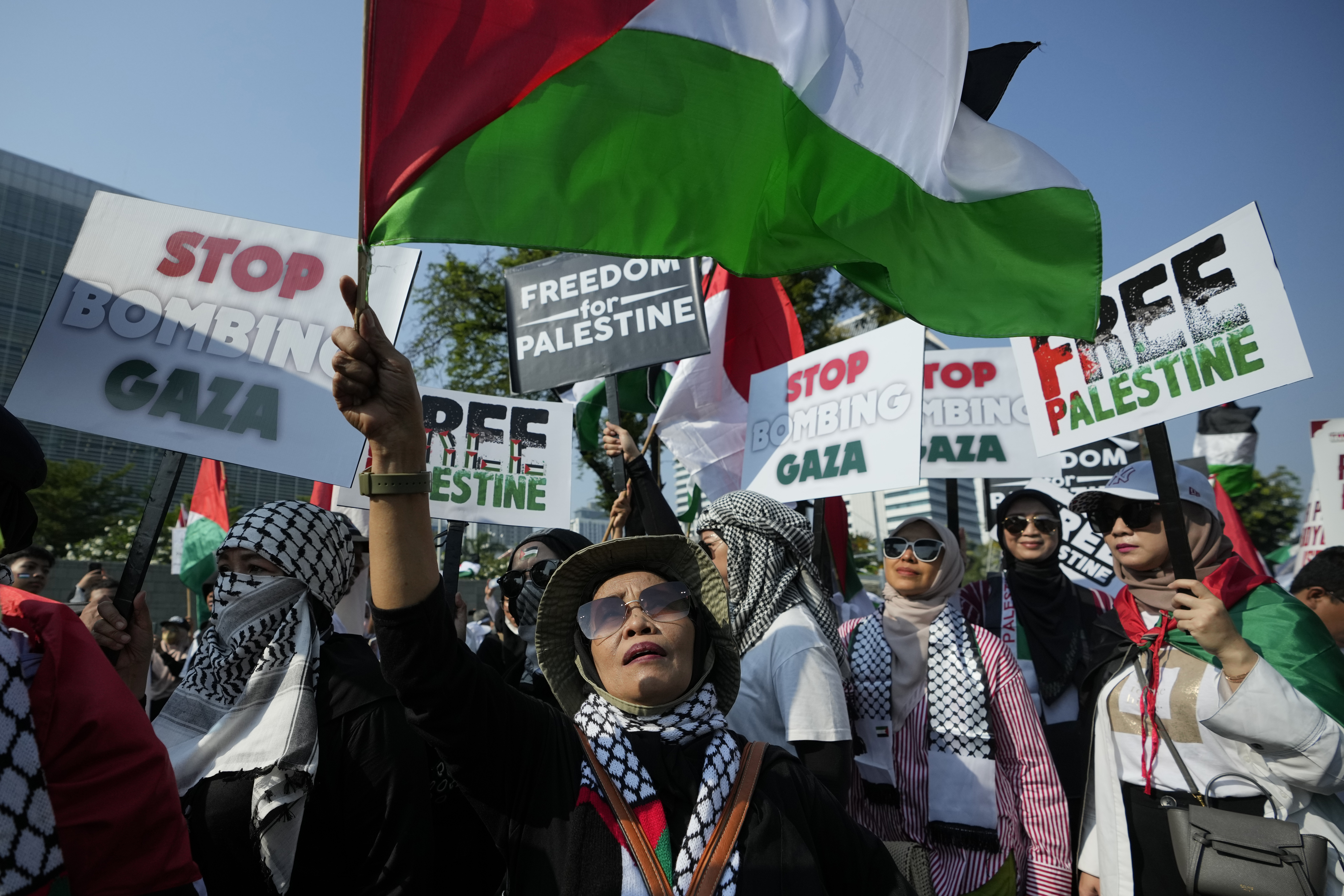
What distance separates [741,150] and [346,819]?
83.2 inches

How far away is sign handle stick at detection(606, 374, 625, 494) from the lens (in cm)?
443

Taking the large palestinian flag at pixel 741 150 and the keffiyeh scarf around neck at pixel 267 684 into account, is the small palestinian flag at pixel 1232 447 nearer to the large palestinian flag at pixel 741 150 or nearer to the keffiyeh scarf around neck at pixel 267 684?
the large palestinian flag at pixel 741 150

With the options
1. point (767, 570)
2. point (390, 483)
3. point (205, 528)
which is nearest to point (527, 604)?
point (767, 570)

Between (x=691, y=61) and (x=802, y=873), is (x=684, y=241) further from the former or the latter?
(x=802, y=873)

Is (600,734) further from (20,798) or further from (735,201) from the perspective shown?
(735,201)

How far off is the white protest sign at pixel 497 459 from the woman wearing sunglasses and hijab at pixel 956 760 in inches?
95.5

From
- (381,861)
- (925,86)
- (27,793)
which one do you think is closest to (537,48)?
(925,86)

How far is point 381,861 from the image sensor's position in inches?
86.4

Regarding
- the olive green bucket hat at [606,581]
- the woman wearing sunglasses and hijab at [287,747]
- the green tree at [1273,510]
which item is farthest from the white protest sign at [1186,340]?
the green tree at [1273,510]

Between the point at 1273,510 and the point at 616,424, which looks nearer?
the point at 616,424

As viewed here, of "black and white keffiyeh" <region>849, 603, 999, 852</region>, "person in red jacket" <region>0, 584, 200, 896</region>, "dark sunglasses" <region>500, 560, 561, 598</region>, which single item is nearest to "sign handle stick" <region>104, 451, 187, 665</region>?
"person in red jacket" <region>0, 584, 200, 896</region>

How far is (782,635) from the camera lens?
2.96m

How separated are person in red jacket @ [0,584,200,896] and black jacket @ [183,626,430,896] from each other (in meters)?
0.49

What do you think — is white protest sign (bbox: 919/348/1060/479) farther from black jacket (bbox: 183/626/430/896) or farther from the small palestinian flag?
black jacket (bbox: 183/626/430/896)
